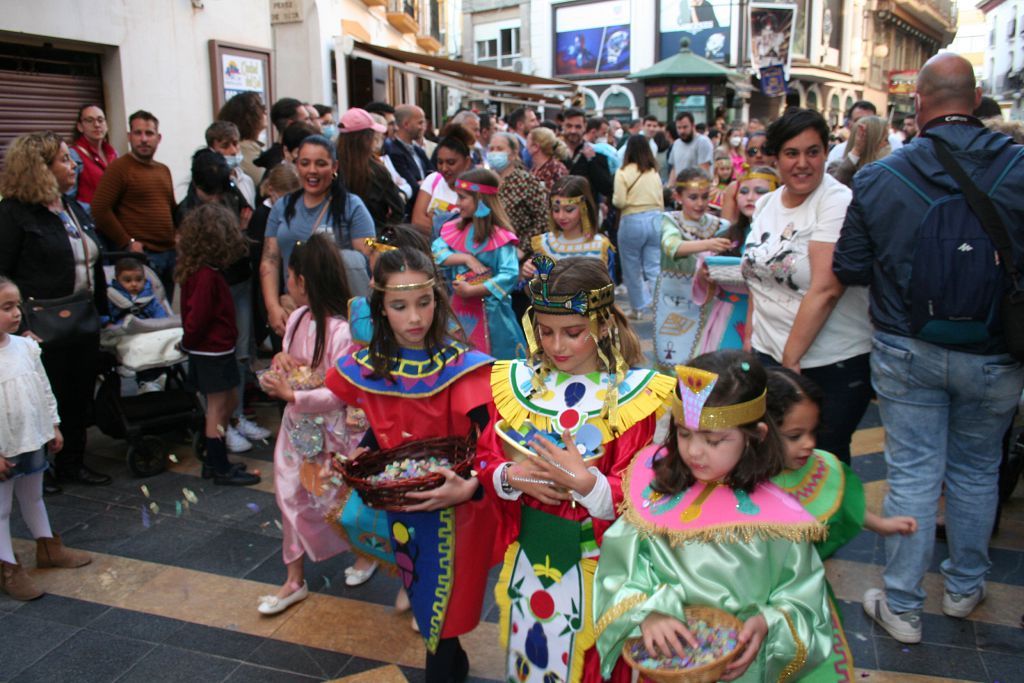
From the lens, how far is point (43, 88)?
7637 millimetres

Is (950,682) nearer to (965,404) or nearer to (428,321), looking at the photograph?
(965,404)

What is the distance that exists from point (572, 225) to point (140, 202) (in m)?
3.29

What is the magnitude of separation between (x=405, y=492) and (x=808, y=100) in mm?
45746

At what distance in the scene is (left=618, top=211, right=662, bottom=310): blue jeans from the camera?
884 cm

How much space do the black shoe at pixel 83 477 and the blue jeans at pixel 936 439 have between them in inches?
170

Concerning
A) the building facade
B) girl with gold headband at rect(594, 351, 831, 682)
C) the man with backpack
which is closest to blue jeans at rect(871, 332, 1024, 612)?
the man with backpack

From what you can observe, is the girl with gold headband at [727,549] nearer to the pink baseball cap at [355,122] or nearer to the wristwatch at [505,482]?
the wristwatch at [505,482]

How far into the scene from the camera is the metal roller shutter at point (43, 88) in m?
7.27

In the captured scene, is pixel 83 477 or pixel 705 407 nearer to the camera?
pixel 705 407

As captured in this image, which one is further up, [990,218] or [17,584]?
[990,218]

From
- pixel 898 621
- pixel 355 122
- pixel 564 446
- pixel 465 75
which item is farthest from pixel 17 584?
pixel 465 75

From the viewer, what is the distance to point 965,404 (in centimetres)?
314

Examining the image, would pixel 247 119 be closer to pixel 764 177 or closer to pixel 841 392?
pixel 764 177

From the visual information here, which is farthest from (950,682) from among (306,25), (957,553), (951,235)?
(306,25)
